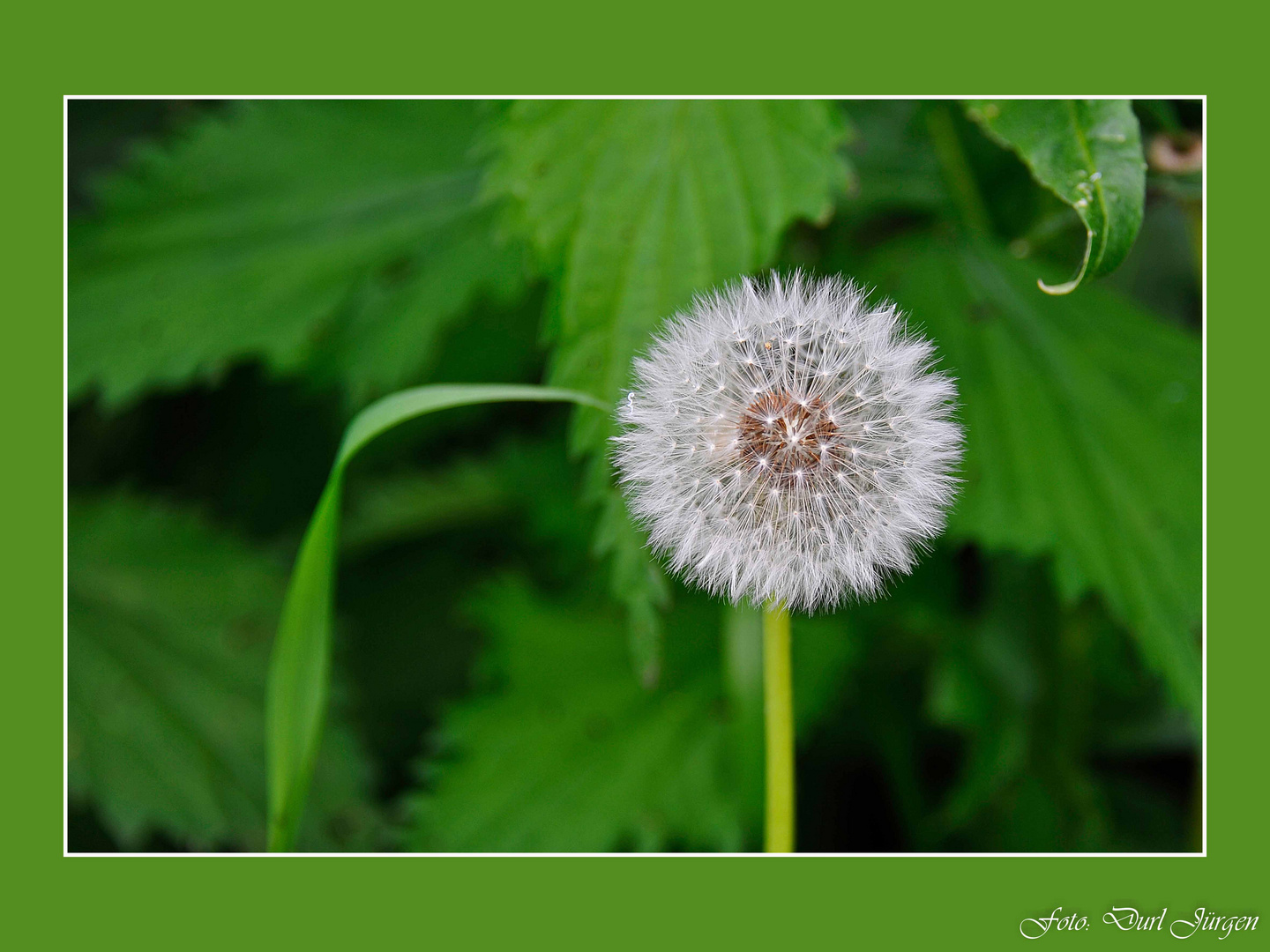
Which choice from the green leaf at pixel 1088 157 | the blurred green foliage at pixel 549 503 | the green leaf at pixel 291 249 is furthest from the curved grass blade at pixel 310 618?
the green leaf at pixel 291 249

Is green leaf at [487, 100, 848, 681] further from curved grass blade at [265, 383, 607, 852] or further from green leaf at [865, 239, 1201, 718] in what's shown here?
green leaf at [865, 239, 1201, 718]

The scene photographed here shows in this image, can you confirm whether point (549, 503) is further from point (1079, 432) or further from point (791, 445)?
point (791, 445)

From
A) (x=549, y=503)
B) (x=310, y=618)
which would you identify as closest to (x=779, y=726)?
(x=310, y=618)

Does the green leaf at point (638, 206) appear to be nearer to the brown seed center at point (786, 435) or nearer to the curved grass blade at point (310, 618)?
the curved grass blade at point (310, 618)

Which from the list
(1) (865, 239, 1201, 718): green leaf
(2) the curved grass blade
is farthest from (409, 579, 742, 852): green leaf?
(1) (865, 239, 1201, 718): green leaf

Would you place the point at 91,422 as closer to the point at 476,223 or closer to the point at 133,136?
the point at 133,136

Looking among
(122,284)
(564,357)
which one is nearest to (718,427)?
(564,357)
